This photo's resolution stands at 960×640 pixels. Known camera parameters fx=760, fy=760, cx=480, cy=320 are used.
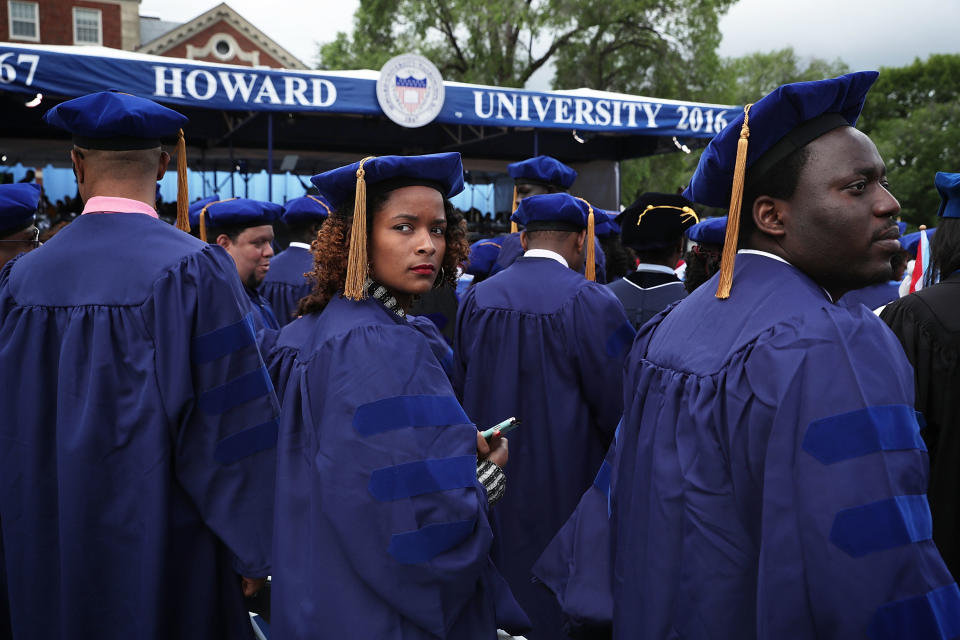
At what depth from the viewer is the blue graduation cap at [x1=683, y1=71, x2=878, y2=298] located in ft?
4.73

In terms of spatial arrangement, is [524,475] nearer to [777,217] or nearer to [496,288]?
[496,288]

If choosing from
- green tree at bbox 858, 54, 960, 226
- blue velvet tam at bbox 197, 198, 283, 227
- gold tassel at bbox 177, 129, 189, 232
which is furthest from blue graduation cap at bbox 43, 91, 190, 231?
green tree at bbox 858, 54, 960, 226

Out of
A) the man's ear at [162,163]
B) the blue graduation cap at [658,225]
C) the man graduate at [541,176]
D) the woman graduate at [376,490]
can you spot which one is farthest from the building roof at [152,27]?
the woman graduate at [376,490]

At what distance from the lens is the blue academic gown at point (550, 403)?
3.46 metres

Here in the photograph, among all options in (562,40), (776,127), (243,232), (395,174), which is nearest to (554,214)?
(395,174)

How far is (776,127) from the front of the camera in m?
1.48

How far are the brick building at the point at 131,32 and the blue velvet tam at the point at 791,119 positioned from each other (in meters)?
A: 33.2

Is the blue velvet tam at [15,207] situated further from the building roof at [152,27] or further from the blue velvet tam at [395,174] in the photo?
the building roof at [152,27]

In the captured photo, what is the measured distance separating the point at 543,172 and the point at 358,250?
3163mm

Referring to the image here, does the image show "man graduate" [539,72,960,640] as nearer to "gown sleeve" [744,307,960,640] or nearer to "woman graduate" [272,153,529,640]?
"gown sleeve" [744,307,960,640]

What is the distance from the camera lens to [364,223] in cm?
201

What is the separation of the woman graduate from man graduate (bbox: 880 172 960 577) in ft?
4.86

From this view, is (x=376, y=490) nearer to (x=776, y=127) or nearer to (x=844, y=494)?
(x=844, y=494)

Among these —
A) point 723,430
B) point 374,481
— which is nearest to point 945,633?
point 723,430
